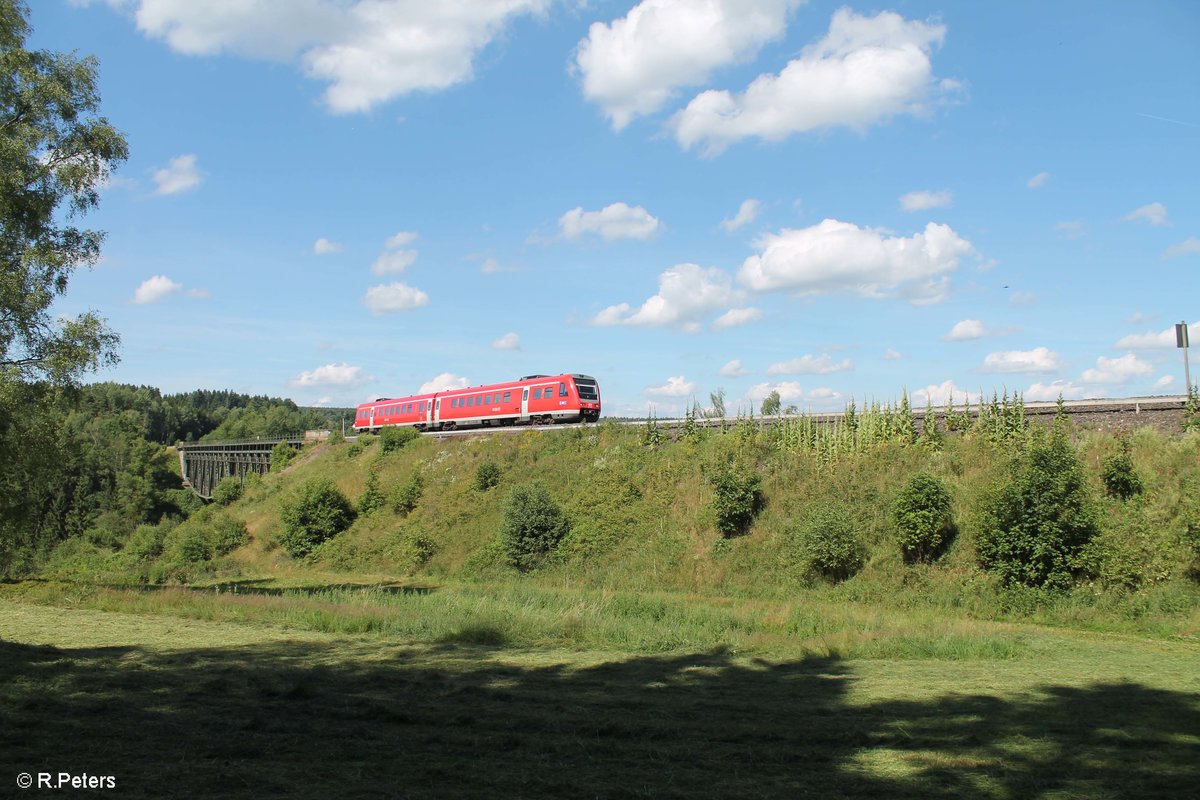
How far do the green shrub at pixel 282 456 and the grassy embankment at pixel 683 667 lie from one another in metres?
28.1

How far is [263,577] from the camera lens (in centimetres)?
3447

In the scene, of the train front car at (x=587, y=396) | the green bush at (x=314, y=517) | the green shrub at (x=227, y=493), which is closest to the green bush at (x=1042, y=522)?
the train front car at (x=587, y=396)

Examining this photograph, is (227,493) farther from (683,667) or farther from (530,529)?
(683,667)

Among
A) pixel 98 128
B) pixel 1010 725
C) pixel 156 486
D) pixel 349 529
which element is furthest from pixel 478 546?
pixel 156 486

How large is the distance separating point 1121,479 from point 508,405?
28620mm

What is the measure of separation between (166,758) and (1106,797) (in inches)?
295

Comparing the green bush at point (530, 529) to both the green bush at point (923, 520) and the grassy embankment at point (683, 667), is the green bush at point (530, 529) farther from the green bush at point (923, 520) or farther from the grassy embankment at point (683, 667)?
the green bush at point (923, 520)

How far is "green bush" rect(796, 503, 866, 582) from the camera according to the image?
2173 centimetres

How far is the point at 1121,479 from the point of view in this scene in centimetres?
2033

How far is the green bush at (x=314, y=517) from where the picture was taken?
1474 inches

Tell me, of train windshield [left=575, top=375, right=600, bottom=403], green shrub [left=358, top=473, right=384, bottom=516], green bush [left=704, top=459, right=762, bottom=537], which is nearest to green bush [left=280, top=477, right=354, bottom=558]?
green shrub [left=358, top=473, right=384, bottom=516]

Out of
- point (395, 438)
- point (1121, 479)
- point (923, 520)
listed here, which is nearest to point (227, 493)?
point (395, 438)

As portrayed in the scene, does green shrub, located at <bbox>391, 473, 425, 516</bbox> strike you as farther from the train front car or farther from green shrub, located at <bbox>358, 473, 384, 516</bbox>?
the train front car

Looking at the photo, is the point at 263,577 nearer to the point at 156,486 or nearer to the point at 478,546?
the point at 478,546
